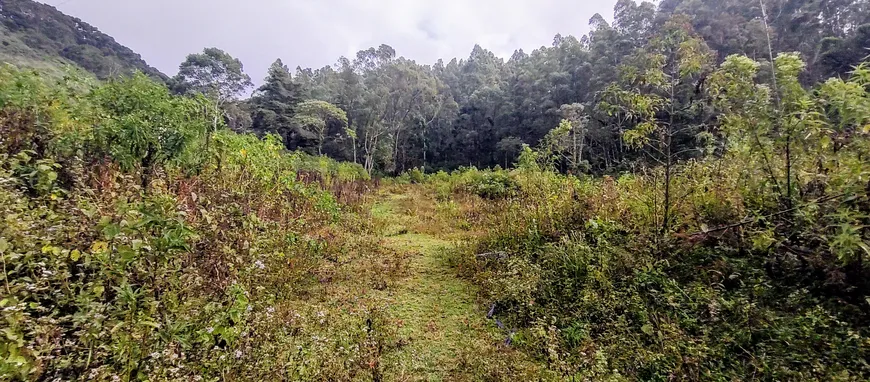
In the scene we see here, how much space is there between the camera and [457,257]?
15.9 ft

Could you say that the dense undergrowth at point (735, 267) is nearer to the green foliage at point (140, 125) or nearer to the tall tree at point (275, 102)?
the green foliage at point (140, 125)

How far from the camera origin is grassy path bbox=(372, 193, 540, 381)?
2520mm

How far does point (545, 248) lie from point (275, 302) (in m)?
2.90

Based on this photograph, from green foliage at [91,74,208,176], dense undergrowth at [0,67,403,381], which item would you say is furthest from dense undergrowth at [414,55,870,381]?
green foliage at [91,74,208,176]

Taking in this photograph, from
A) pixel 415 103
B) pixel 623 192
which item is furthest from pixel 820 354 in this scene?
pixel 415 103

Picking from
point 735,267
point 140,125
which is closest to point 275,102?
A: point 140,125

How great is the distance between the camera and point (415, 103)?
28.0m

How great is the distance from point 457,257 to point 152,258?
3.43m

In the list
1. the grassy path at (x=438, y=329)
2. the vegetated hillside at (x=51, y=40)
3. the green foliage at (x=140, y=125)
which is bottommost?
the grassy path at (x=438, y=329)

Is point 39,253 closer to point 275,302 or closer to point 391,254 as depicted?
point 275,302

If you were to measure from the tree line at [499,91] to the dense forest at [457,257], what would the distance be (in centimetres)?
1388

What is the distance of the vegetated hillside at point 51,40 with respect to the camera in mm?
18156

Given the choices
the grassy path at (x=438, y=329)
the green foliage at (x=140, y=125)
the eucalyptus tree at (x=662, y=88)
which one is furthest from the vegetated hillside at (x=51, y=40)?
the eucalyptus tree at (x=662, y=88)

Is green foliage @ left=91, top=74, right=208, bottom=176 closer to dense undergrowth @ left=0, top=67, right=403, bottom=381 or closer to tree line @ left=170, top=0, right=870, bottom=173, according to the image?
dense undergrowth @ left=0, top=67, right=403, bottom=381
